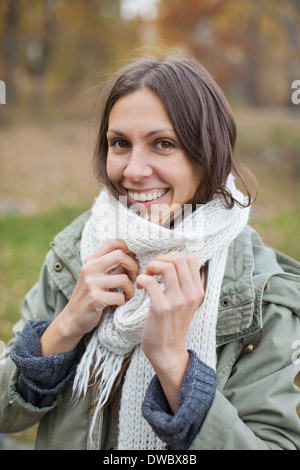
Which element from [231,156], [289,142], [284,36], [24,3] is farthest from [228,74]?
[231,156]

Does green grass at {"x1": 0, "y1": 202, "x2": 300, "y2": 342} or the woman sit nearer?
the woman

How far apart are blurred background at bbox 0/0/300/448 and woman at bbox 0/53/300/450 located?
4403 mm

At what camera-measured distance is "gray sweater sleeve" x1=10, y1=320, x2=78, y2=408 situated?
175 centimetres

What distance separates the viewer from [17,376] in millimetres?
1850

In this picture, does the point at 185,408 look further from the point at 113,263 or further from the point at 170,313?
the point at 113,263

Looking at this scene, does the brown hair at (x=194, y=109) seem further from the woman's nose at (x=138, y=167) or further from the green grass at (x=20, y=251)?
the green grass at (x=20, y=251)

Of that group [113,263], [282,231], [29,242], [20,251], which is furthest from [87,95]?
[113,263]

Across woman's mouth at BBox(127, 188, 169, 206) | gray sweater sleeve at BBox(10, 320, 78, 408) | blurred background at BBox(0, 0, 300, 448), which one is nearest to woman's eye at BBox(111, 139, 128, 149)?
woman's mouth at BBox(127, 188, 169, 206)

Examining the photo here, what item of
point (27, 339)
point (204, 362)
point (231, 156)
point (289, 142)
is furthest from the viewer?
point (289, 142)

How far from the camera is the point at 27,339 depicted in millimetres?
1820

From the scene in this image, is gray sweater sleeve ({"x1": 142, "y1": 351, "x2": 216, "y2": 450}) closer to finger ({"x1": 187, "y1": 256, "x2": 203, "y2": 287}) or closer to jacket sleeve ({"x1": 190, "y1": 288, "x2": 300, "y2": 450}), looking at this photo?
jacket sleeve ({"x1": 190, "y1": 288, "x2": 300, "y2": 450})

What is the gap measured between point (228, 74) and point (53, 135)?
8665 millimetres

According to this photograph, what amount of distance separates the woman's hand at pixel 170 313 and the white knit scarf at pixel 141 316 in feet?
0.59

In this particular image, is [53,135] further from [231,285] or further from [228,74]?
[231,285]
